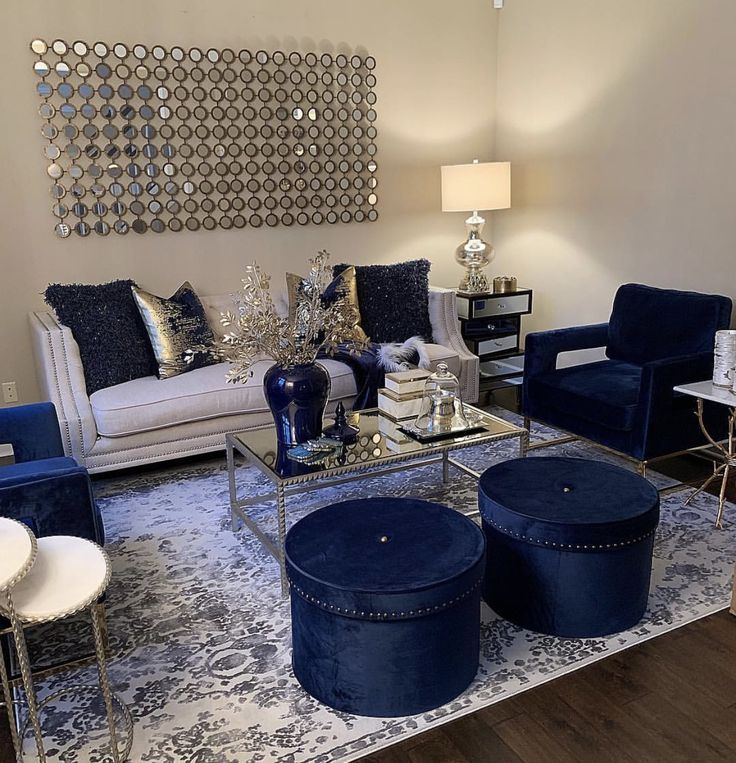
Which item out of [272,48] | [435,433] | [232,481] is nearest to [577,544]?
[435,433]

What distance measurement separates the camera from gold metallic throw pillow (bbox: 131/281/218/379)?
12.8ft

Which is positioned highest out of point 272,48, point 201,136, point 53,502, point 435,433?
point 272,48

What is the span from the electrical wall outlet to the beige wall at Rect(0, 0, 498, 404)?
1.4 inches

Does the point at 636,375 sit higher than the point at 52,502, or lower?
lower

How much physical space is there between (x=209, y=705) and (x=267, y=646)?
30 cm

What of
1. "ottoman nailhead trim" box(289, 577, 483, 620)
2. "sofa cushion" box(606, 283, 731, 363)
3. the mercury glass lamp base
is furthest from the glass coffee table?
the mercury glass lamp base

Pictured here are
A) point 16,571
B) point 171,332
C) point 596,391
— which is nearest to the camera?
point 16,571

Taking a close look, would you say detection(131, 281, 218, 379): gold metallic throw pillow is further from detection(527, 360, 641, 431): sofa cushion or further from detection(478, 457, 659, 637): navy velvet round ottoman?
detection(478, 457, 659, 637): navy velvet round ottoman

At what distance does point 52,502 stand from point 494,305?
3.26 m

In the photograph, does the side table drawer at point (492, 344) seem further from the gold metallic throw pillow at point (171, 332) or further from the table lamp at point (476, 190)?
the gold metallic throw pillow at point (171, 332)

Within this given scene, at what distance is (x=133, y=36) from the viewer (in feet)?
13.5

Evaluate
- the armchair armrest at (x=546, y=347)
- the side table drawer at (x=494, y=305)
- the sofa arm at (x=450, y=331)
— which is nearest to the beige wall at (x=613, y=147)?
the side table drawer at (x=494, y=305)

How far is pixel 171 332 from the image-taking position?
12.8 feet

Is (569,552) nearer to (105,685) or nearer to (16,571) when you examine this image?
(105,685)
